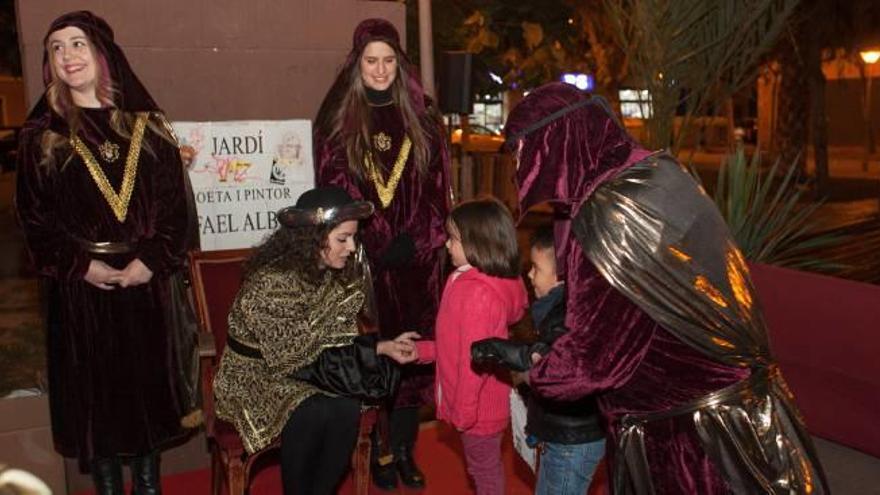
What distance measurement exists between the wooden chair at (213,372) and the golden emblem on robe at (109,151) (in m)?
0.70

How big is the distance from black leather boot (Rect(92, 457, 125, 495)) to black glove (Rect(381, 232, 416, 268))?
1.37m

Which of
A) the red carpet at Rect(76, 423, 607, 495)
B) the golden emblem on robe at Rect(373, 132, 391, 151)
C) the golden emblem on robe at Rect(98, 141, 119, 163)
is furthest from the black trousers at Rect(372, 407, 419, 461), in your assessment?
the golden emblem on robe at Rect(98, 141, 119, 163)

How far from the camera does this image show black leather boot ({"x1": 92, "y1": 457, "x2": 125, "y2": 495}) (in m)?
3.62

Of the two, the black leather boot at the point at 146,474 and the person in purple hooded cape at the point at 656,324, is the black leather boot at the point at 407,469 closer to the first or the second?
the black leather boot at the point at 146,474

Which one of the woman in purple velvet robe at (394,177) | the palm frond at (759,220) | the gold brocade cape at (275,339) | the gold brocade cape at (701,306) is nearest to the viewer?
the gold brocade cape at (701,306)

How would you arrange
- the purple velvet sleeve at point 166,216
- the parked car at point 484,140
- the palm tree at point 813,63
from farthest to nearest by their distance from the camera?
the parked car at point 484,140 < the palm tree at point 813,63 < the purple velvet sleeve at point 166,216

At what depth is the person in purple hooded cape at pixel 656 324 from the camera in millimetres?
2191

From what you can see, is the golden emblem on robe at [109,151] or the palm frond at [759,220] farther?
the palm frond at [759,220]

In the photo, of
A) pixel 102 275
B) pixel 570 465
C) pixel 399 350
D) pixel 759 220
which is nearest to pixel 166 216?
pixel 102 275

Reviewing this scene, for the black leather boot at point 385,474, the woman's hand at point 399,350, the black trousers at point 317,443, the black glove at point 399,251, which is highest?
the black glove at point 399,251

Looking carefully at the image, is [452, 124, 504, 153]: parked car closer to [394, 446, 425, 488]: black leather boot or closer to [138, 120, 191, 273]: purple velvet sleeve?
Answer: [394, 446, 425, 488]: black leather boot

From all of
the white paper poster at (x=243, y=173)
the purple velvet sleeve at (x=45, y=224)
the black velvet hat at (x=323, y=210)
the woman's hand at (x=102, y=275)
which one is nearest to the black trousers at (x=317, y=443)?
the black velvet hat at (x=323, y=210)

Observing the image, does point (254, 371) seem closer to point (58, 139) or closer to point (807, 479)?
point (58, 139)

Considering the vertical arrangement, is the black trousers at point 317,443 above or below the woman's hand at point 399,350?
below
